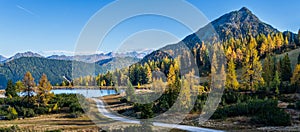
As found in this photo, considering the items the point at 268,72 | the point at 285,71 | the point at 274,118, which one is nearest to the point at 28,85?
the point at 274,118

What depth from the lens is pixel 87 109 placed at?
44.2 m

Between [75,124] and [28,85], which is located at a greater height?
[28,85]

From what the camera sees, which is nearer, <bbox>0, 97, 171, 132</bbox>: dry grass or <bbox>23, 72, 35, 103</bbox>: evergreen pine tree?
<bbox>0, 97, 171, 132</bbox>: dry grass

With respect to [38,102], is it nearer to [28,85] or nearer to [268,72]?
[28,85]

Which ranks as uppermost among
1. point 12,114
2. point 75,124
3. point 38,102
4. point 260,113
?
point 38,102

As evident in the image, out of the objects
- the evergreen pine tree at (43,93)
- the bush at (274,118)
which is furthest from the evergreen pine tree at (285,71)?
→ the evergreen pine tree at (43,93)

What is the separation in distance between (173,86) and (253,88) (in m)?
18.9

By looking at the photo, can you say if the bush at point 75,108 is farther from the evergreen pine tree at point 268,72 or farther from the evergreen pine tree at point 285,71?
the evergreen pine tree at point 285,71

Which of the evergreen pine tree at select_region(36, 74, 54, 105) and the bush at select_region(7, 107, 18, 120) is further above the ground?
the evergreen pine tree at select_region(36, 74, 54, 105)

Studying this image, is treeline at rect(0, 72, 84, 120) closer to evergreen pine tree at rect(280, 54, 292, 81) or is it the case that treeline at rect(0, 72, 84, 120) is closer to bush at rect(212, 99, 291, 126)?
bush at rect(212, 99, 291, 126)

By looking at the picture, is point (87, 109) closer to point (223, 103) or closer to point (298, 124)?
point (223, 103)

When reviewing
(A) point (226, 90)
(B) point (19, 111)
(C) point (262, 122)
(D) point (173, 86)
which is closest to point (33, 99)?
(B) point (19, 111)

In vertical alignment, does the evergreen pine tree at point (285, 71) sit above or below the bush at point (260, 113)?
above

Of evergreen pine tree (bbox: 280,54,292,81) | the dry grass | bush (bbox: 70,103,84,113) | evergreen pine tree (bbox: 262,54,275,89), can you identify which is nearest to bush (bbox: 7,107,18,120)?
the dry grass
